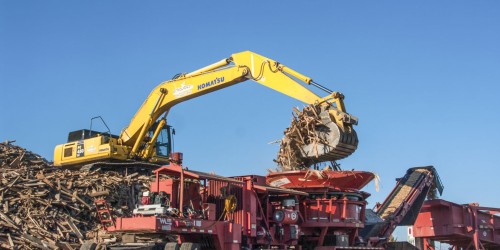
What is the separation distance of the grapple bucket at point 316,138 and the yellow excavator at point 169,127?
29 mm

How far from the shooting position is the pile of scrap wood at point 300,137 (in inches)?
711

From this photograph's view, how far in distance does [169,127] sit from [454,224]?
1267 cm

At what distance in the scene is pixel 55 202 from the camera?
1923cm

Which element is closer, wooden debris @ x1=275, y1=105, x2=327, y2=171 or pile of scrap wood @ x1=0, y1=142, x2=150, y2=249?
pile of scrap wood @ x1=0, y1=142, x2=150, y2=249

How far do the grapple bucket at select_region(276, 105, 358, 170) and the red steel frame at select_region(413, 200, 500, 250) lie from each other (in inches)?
247

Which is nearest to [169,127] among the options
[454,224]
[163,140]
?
[163,140]

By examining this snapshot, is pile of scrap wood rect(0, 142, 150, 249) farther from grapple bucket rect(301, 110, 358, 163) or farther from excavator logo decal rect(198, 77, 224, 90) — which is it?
grapple bucket rect(301, 110, 358, 163)

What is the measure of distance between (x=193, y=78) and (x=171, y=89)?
1.56m

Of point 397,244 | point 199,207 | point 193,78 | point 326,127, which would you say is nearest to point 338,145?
point 326,127

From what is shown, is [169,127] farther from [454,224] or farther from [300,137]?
[454,224]

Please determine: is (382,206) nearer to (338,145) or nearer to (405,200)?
(405,200)

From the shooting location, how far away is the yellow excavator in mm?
17828

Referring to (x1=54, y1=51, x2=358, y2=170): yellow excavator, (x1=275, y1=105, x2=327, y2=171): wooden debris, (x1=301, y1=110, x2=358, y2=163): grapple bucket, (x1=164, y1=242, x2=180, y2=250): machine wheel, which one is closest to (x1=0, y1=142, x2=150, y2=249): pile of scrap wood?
(x1=54, y1=51, x2=358, y2=170): yellow excavator

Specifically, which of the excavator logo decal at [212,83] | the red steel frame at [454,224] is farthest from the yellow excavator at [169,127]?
the red steel frame at [454,224]
